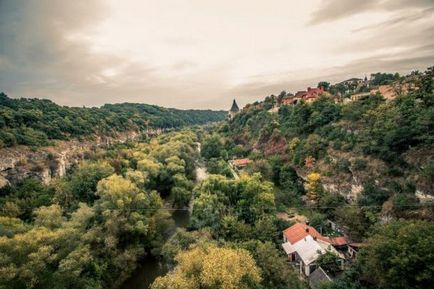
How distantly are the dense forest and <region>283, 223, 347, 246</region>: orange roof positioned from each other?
1.11m

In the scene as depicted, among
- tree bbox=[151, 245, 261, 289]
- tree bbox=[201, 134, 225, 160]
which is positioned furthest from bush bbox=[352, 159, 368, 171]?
tree bbox=[201, 134, 225, 160]

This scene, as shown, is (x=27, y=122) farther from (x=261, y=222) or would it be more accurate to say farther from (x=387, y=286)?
(x=387, y=286)

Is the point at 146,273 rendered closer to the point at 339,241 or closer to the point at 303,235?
the point at 303,235

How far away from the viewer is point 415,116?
23.9 meters

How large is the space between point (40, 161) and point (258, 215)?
32.8m

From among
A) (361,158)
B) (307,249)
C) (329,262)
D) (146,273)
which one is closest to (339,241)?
(307,249)

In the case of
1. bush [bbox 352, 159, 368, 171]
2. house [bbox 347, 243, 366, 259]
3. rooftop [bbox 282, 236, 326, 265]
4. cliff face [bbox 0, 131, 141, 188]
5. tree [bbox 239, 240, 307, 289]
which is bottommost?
house [bbox 347, 243, 366, 259]

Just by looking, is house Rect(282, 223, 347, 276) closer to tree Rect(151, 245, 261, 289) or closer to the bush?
tree Rect(151, 245, 261, 289)

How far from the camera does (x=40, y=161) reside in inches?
1459

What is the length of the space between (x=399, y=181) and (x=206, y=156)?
141 ft

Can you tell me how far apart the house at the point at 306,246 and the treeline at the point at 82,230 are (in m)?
11.8

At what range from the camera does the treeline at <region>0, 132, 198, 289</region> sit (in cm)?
1540

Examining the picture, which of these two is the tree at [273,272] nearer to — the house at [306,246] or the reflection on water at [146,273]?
the house at [306,246]

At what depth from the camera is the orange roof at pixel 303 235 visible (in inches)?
853
